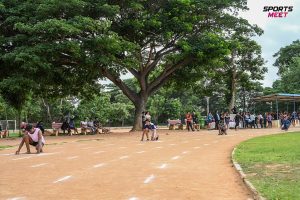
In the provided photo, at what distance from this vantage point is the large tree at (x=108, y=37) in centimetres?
2978

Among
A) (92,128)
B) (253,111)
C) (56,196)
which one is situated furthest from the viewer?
(253,111)

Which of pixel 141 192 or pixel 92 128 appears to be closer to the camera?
pixel 141 192

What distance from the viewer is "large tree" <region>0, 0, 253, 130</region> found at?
29.8 meters

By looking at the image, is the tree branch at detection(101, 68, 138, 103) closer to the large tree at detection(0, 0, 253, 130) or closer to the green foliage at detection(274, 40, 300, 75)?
the large tree at detection(0, 0, 253, 130)

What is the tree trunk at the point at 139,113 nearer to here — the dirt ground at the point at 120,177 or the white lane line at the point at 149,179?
the dirt ground at the point at 120,177

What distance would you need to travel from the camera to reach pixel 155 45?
38.0 m

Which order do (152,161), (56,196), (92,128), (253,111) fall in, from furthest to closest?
(253,111)
(92,128)
(152,161)
(56,196)

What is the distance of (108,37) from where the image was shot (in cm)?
3044

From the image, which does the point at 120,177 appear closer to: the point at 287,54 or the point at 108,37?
the point at 108,37

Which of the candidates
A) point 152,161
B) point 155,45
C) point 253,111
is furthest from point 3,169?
point 253,111

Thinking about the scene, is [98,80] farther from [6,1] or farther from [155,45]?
[6,1]

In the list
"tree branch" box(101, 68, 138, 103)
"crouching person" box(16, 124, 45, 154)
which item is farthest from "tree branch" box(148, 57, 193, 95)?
"crouching person" box(16, 124, 45, 154)

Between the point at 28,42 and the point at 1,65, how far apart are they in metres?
3.44

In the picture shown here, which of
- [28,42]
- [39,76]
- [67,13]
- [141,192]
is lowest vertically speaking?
[141,192]
